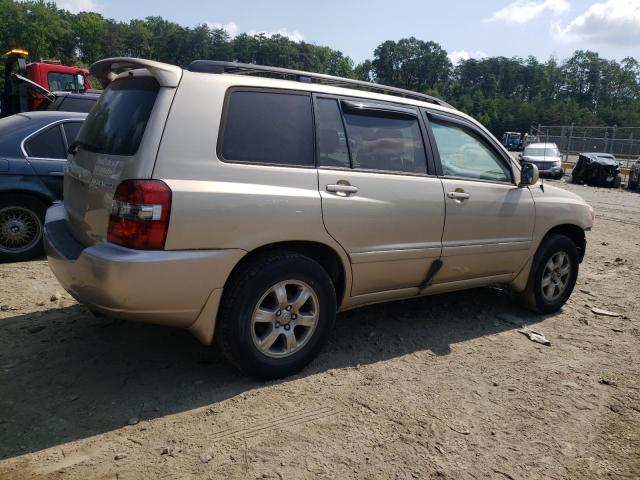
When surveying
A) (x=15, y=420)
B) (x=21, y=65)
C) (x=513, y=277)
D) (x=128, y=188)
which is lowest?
(x=15, y=420)

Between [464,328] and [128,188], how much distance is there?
10.2 feet

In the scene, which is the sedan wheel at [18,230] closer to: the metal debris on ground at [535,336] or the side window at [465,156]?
the side window at [465,156]

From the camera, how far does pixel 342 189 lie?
3.50 metres

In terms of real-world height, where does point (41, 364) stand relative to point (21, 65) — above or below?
below

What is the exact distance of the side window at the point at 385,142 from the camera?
3.72 m

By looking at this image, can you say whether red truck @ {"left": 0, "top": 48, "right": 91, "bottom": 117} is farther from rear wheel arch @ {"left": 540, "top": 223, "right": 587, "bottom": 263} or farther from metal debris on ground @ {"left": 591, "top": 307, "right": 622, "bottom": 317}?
metal debris on ground @ {"left": 591, "top": 307, "right": 622, "bottom": 317}

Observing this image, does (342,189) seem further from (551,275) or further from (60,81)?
(60,81)

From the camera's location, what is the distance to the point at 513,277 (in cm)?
480

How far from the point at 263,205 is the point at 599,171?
21966 mm

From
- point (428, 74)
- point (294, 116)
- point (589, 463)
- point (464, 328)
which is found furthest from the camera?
point (428, 74)

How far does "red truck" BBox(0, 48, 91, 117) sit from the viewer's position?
1173 centimetres

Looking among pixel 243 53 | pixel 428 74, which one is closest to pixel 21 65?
pixel 243 53

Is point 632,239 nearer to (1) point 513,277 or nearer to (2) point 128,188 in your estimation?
(1) point 513,277

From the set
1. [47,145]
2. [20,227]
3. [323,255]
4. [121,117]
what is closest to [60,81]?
[47,145]
